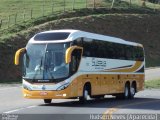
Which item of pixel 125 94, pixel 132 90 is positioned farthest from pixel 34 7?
pixel 125 94

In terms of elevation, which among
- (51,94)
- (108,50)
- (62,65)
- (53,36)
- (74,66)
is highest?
(53,36)

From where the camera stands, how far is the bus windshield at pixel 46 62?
24875 millimetres

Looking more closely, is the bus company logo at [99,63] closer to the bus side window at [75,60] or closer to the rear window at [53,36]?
the bus side window at [75,60]

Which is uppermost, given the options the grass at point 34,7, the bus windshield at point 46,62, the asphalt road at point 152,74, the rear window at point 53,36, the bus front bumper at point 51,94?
the rear window at point 53,36

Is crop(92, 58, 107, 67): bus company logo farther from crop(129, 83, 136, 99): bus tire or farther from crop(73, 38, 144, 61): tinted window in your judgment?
crop(129, 83, 136, 99): bus tire

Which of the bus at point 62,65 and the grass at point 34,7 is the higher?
the bus at point 62,65

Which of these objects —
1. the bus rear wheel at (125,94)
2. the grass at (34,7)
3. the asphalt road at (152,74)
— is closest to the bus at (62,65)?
the bus rear wheel at (125,94)

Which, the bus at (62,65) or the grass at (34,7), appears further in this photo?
the grass at (34,7)

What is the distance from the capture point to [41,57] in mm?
25156

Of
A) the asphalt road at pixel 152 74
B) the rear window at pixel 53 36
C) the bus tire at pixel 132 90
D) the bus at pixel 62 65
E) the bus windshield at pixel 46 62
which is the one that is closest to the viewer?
the bus at pixel 62 65

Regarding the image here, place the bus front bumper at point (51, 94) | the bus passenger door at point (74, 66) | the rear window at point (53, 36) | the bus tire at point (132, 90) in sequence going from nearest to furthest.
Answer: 1. the bus front bumper at point (51, 94)
2. the bus passenger door at point (74, 66)
3. the rear window at point (53, 36)
4. the bus tire at point (132, 90)

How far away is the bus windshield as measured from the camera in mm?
24875

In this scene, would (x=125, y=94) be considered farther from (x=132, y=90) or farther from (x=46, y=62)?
(x=46, y=62)

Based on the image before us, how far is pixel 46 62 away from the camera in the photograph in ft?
82.1
